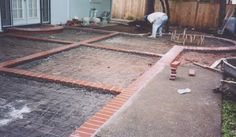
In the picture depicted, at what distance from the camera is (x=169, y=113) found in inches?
145

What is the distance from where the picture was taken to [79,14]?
15414 mm

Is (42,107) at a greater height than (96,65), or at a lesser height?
lesser

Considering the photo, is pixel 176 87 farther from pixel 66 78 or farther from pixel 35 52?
pixel 35 52

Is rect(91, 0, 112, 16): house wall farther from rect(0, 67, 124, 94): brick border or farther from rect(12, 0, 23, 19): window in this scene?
rect(0, 67, 124, 94): brick border

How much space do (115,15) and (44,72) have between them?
14.0 m

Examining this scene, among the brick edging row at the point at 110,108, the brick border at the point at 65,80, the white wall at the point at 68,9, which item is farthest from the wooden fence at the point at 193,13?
the brick border at the point at 65,80

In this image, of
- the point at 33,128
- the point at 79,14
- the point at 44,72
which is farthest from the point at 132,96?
the point at 79,14

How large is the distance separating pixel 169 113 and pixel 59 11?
11.0m

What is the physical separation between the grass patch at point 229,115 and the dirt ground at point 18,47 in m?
4.99

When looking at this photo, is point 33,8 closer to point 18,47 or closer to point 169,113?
point 18,47

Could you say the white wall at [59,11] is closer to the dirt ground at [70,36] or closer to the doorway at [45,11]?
the doorway at [45,11]

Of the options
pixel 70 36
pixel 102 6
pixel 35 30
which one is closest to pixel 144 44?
pixel 70 36

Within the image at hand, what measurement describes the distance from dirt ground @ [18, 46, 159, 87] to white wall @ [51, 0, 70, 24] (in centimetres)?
553

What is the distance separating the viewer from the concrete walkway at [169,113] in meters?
3.13
